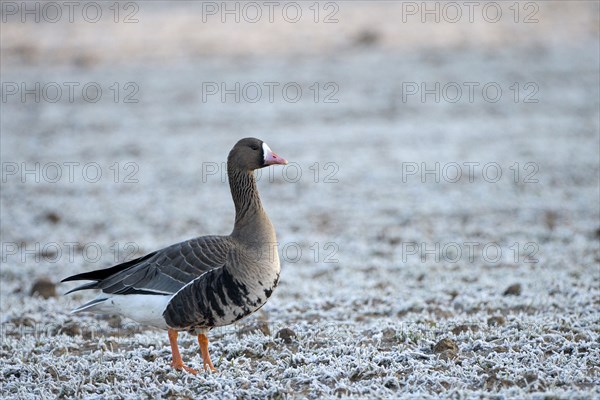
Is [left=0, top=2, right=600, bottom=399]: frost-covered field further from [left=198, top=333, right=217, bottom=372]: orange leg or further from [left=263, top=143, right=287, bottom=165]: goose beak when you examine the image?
[left=263, top=143, right=287, bottom=165]: goose beak

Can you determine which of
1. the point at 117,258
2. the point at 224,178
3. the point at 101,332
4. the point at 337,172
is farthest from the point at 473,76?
the point at 101,332

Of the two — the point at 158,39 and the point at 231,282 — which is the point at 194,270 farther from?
the point at 158,39

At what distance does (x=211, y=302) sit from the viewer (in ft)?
25.7

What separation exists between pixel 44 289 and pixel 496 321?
23.7 feet

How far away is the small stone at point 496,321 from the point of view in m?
9.48

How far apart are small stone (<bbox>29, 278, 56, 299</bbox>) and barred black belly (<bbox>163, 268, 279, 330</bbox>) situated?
507 centimetres

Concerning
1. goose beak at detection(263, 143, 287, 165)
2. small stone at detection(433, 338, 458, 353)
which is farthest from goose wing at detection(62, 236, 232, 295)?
small stone at detection(433, 338, 458, 353)
